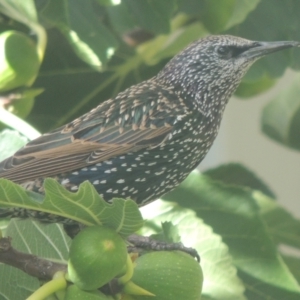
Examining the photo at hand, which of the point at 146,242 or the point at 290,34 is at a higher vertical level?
the point at 290,34

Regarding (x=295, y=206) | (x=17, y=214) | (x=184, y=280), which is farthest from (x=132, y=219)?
(x=295, y=206)

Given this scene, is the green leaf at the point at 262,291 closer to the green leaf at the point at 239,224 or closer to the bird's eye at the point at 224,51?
the green leaf at the point at 239,224

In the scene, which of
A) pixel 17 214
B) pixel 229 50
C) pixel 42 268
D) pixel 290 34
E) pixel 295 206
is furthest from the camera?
pixel 295 206

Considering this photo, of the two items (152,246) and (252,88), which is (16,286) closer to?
(152,246)

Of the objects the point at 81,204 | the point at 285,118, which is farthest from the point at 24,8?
the point at 285,118

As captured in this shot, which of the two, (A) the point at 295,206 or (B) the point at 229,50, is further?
Result: (A) the point at 295,206

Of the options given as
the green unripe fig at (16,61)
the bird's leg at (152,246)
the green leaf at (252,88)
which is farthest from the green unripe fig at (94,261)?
the green leaf at (252,88)

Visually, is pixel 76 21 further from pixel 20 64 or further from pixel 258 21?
pixel 258 21
